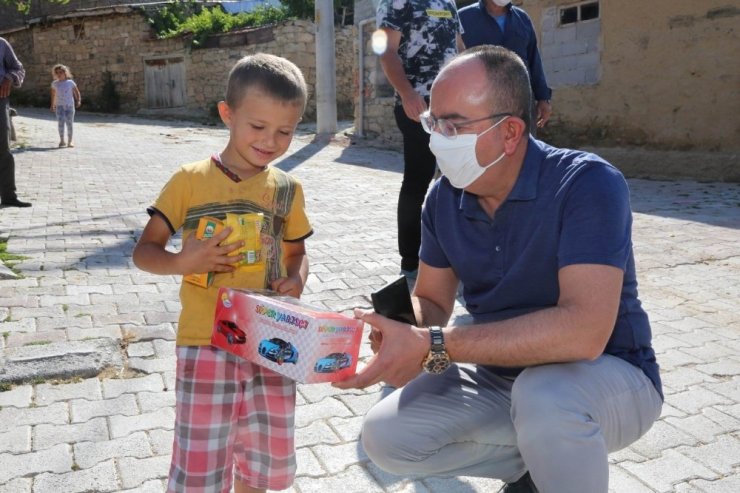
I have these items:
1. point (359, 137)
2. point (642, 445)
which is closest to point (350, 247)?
point (642, 445)

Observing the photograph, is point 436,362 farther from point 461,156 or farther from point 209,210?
point 209,210

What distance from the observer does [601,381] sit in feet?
6.27

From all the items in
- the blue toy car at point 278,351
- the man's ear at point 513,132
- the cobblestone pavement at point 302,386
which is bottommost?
the cobblestone pavement at point 302,386

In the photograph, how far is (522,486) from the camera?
218 cm

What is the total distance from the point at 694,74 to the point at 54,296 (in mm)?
8366

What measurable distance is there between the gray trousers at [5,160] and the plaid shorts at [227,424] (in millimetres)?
6552

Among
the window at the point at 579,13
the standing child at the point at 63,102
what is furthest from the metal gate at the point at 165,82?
the window at the point at 579,13

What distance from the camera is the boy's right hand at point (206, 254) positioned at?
1945 millimetres

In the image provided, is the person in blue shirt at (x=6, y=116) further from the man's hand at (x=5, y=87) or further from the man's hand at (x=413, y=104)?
the man's hand at (x=413, y=104)

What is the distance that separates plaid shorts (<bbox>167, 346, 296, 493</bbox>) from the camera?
6.47 ft

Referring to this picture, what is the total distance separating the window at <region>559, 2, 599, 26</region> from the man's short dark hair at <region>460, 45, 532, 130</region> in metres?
9.26

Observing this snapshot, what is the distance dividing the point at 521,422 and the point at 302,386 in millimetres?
1664

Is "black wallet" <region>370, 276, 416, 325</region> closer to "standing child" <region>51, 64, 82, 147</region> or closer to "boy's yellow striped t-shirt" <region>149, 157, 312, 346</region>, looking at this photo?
"boy's yellow striped t-shirt" <region>149, 157, 312, 346</region>

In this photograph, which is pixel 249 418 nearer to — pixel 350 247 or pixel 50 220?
pixel 350 247
